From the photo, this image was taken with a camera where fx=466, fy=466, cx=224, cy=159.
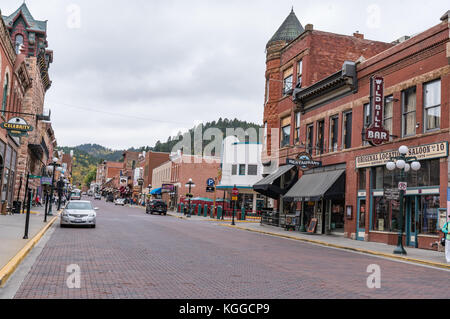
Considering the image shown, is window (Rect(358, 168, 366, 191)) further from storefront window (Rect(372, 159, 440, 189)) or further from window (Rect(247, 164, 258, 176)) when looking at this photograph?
window (Rect(247, 164, 258, 176))

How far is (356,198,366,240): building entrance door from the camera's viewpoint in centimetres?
2423

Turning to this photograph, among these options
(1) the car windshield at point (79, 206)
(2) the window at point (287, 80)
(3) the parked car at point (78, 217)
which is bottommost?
(3) the parked car at point (78, 217)

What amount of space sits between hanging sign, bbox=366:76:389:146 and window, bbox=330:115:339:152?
208 inches

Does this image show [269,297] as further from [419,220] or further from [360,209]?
[360,209]

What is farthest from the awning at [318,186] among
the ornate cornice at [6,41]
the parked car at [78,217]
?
the ornate cornice at [6,41]

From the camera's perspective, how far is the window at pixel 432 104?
2005 cm

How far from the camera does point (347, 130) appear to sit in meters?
26.8

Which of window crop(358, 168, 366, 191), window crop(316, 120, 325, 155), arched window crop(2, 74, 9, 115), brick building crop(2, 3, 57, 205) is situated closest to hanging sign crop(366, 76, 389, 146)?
window crop(358, 168, 366, 191)

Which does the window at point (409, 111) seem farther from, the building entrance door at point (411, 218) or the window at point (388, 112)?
the building entrance door at point (411, 218)

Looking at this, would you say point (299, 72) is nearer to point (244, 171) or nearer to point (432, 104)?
point (432, 104)

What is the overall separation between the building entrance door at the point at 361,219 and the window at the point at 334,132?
4.37 m

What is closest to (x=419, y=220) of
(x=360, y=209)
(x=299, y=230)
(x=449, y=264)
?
(x=360, y=209)
